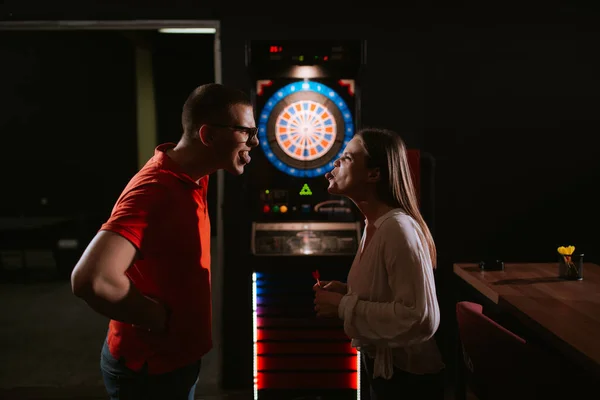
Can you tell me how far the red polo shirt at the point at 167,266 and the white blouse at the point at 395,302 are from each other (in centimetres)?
44

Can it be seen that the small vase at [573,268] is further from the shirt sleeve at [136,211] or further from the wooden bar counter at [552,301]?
the shirt sleeve at [136,211]

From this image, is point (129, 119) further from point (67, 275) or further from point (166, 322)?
point (166, 322)

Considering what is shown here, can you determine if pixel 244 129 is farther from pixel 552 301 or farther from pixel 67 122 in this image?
pixel 67 122

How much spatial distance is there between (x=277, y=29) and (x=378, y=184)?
190 cm

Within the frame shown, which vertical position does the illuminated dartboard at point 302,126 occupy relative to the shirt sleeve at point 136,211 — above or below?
above

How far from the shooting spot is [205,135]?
4.48ft

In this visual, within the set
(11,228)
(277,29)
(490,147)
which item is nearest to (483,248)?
(490,147)

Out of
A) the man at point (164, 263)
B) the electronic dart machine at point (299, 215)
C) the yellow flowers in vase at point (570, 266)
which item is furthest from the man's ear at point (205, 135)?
the yellow flowers in vase at point (570, 266)

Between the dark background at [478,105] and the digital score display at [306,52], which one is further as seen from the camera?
the dark background at [478,105]

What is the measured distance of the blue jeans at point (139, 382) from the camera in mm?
1262

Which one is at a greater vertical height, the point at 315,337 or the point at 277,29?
the point at 277,29

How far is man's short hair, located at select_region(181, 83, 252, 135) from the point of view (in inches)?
54.0

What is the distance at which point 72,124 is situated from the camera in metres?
7.66

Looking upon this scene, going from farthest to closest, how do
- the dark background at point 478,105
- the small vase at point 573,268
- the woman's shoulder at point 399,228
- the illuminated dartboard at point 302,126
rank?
1. the dark background at point 478,105
2. the illuminated dartboard at point 302,126
3. the small vase at point 573,268
4. the woman's shoulder at point 399,228
